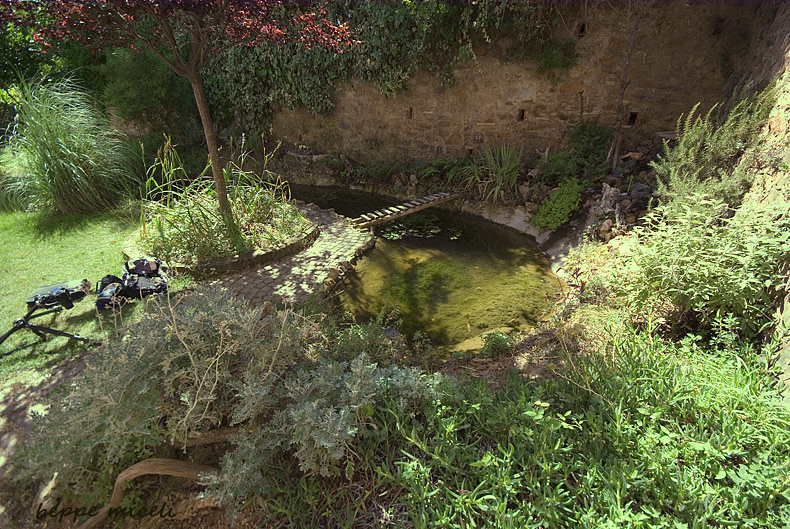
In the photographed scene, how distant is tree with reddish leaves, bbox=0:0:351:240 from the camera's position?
315 centimetres

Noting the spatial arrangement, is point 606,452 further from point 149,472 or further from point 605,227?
point 605,227

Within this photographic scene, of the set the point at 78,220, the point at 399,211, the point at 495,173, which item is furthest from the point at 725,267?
the point at 78,220

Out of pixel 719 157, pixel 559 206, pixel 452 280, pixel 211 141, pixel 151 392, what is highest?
pixel 211 141

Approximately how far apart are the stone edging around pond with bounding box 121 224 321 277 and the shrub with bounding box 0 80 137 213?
1452mm

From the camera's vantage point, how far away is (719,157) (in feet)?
13.5

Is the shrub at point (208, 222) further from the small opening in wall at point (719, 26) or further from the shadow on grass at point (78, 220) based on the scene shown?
the small opening in wall at point (719, 26)

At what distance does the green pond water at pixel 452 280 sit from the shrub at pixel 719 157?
5.37 ft

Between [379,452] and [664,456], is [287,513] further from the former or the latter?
[664,456]

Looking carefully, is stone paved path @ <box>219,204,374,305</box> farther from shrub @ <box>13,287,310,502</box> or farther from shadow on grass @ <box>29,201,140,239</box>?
shadow on grass @ <box>29,201,140,239</box>

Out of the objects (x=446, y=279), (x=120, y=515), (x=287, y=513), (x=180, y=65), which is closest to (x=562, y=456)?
(x=287, y=513)

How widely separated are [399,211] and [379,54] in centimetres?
301

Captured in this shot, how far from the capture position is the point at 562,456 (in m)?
1.90

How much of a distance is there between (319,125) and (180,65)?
4795 mm

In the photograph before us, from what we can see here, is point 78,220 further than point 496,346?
Yes
